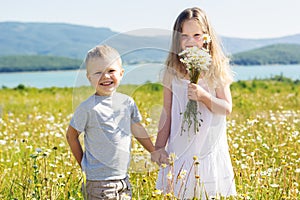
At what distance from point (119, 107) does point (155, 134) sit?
1.29 feet

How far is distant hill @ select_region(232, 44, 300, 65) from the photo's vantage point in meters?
82.7

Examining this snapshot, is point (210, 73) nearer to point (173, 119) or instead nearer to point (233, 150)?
point (173, 119)

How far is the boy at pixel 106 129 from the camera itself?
315cm

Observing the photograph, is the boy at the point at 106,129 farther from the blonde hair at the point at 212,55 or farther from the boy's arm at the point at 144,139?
the blonde hair at the point at 212,55

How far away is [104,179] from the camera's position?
3197 millimetres

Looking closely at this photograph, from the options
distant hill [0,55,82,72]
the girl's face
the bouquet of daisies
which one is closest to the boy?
the bouquet of daisies

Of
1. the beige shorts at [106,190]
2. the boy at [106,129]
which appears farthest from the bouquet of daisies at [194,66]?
the beige shorts at [106,190]

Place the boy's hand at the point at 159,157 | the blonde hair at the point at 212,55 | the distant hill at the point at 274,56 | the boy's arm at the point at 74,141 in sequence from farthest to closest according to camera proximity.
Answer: the distant hill at the point at 274,56 < the blonde hair at the point at 212,55 < the boy's hand at the point at 159,157 < the boy's arm at the point at 74,141

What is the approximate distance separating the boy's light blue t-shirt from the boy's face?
0.07 meters

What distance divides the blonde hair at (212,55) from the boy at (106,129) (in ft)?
1.48

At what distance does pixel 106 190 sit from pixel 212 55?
1.11 meters

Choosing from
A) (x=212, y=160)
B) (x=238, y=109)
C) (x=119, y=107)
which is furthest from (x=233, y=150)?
(x=238, y=109)

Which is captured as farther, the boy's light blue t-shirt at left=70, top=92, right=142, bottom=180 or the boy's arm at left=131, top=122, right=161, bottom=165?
the boy's arm at left=131, top=122, right=161, bottom=165

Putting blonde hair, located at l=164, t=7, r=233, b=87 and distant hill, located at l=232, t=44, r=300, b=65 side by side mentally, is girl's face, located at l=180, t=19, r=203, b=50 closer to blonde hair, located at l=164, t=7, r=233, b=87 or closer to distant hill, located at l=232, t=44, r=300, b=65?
blonde hair, located at l=164, t=7, r=233, b=87
